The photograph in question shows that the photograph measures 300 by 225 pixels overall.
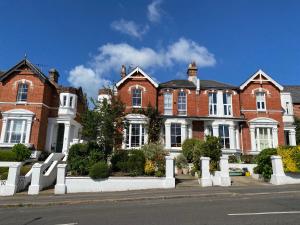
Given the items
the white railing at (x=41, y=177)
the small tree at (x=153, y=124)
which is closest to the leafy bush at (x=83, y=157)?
the white railing at (x=41, y=177)

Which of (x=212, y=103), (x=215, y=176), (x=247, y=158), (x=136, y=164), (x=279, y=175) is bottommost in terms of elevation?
(x=215, y=176)

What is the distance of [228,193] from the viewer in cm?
1338

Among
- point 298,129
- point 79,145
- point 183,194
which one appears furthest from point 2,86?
point 298,129

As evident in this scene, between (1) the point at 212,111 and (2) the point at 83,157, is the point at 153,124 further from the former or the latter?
(2) the point at 83,157

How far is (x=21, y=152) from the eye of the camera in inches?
869

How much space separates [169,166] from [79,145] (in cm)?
663

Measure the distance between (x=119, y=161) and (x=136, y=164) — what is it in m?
1.82

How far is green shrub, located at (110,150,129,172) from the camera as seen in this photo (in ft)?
60.0

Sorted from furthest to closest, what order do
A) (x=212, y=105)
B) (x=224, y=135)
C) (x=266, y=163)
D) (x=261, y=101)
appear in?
(x=261, y=101)
(x=212, y=105)
(x=224, y=135)
(x=266, y=163)

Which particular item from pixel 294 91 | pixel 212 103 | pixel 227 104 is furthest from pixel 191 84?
pixel 294 91

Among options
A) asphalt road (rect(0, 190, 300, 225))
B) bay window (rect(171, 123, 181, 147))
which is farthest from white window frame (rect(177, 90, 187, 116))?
asphalt road (rect(0, 190, 300, 225))

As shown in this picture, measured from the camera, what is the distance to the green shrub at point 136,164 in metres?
17.4

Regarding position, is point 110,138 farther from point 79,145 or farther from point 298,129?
point 298,129

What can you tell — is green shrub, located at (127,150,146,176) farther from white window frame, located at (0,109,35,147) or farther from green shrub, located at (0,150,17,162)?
white window frame, located at (0,109,35,147)
